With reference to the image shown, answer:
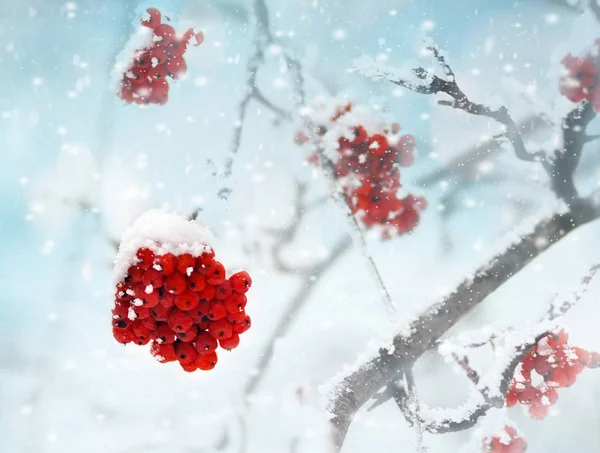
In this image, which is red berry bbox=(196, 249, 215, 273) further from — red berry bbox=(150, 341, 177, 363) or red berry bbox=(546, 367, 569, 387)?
red berry bbox=(546, 367, 569, 387)

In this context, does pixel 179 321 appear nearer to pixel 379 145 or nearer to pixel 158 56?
pixel 379 145

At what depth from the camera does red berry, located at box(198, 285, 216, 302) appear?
1.51 ft

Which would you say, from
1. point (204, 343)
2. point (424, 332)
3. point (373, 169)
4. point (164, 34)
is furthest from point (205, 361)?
point (164, 34)

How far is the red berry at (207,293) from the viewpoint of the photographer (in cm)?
46

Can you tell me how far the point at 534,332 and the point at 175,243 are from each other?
0.55 m

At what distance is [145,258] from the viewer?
18.3 inches

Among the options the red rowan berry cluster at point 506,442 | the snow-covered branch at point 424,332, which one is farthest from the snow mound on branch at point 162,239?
the red rowan berry cluster at point 506,442

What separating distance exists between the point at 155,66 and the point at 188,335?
66cm

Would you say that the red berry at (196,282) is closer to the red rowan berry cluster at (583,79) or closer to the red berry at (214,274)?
the red berry at (214,274)

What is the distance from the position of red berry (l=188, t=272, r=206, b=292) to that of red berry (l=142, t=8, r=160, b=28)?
26.7 inches

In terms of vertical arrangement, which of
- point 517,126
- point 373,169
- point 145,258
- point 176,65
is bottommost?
point 145,258

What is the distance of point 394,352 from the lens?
20.9 inches

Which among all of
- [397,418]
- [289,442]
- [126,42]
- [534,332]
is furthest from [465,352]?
[126,42]

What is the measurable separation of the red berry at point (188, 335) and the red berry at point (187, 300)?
3cm
